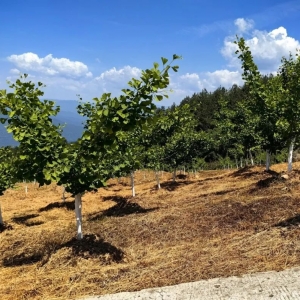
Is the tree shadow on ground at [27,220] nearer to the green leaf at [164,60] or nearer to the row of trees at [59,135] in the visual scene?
the row of trees at [59,135]

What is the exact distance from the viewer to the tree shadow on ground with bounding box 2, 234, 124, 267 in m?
7.39

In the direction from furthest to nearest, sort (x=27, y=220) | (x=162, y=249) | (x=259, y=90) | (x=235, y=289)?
(x=27, y=220), (x=259, y=90), (x=162, y=249), (x=235, y=289)

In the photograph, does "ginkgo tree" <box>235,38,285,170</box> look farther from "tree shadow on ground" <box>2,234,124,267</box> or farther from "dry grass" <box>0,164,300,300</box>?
"tree shadow on ground" <box>2,234,124,267</box>

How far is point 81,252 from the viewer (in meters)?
7.53

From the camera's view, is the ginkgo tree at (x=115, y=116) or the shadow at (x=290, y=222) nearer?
the ginkgo tree at (x=115, y=116)

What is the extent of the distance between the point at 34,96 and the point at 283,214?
7.35m

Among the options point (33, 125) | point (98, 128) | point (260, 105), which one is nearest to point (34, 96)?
point (33, 125)

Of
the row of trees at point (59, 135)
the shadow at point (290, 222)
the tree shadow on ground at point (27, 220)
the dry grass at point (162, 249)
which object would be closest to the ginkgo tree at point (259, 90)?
the dry grass at point (162, 249)

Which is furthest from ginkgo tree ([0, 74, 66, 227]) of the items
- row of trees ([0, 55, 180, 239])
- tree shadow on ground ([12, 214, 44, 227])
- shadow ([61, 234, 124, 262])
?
tree shadow on ground ([12, 214, 44, 227])

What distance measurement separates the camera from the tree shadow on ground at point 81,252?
7.39 m

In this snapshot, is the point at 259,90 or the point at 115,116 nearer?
the point at 115,116

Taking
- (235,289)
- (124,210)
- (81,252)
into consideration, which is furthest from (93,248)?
(124,210)

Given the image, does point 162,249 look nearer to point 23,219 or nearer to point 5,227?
point 5,227

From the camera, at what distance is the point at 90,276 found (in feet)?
20.4
